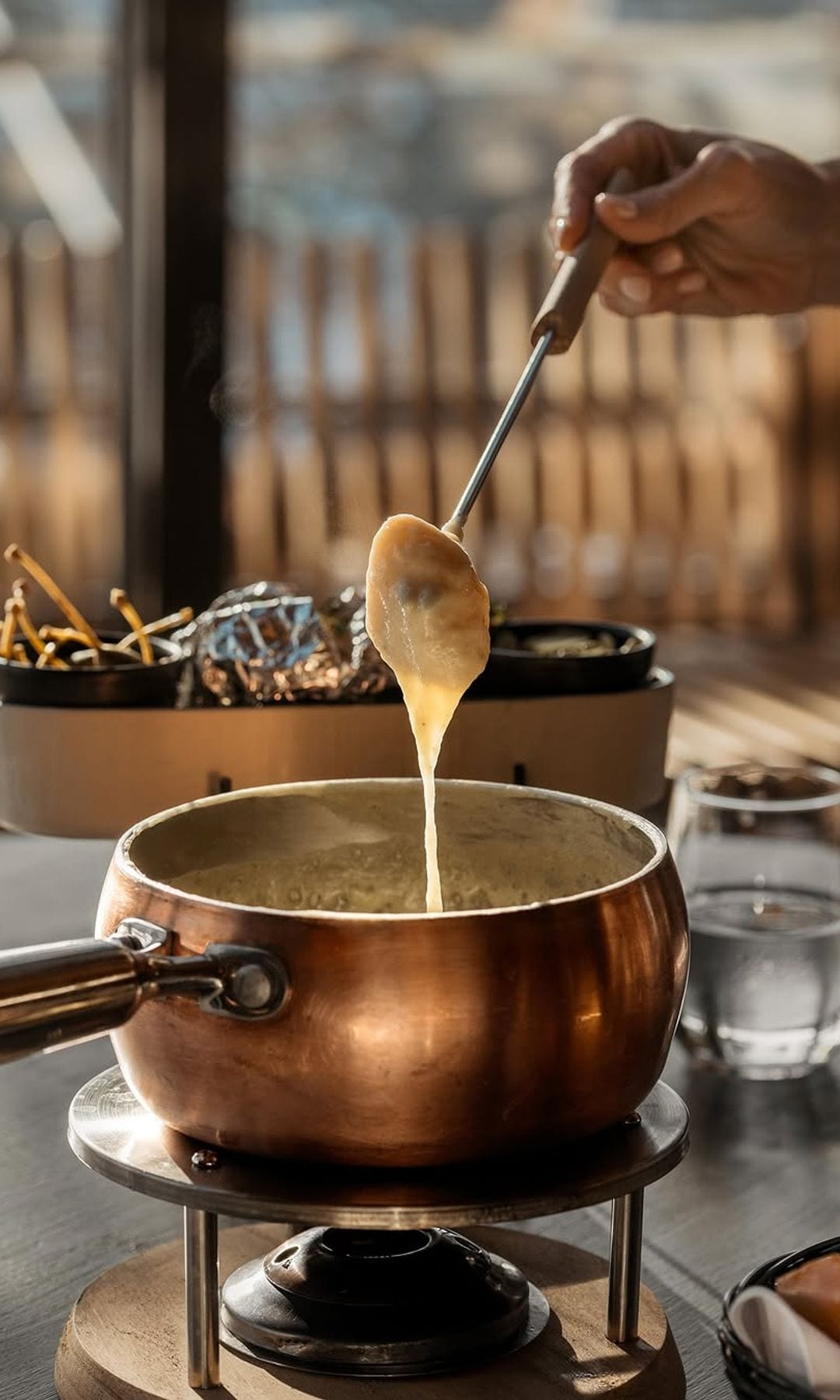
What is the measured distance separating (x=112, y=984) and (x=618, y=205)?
801 mm

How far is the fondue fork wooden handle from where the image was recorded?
3.39ft

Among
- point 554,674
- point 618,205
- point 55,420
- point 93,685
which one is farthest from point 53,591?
point 55,420

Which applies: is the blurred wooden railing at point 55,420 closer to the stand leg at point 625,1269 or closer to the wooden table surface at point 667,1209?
the wooden table surface at point 667,1209

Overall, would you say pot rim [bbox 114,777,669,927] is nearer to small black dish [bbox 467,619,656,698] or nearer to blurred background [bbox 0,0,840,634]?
small black dish [bbox 467,619,656,698]

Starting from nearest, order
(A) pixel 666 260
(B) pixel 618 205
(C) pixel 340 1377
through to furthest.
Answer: (C) pixel 340 1377
(B) pixel 618 205
(A) pixel 666 260

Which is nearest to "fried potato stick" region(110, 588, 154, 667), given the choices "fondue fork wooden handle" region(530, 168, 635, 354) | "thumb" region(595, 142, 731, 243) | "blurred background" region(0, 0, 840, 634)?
"fondue fork wooden handle" region(530, 168, 635, 354)

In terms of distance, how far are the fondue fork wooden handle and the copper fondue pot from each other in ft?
1.41

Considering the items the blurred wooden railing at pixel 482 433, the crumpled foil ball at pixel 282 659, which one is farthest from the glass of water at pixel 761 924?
the blurred wooden railing at pixel 482 433

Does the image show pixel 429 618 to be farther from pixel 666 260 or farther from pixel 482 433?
pixel 482 433

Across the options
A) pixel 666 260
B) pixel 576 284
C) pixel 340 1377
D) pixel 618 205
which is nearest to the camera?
pixel 340 1377

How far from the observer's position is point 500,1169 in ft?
2.18

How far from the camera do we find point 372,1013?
0.63 metres

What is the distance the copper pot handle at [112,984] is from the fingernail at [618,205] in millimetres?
742

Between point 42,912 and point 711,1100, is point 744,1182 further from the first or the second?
point 42,912
